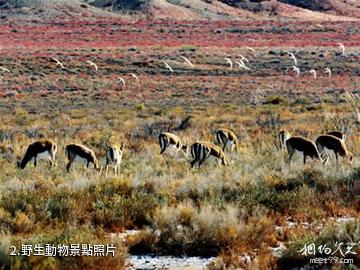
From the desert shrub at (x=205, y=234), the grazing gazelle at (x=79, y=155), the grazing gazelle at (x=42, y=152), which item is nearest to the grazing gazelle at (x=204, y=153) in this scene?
the grazing gazelle at (x=79, y=155)

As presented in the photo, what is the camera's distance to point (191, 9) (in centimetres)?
11231

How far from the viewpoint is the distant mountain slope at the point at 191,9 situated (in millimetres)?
102500

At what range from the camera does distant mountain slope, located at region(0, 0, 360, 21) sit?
102m

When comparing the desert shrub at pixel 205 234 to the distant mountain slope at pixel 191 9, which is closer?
the desert shrub at pixel 205 234

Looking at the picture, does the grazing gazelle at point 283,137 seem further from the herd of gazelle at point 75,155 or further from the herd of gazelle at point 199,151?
the herd of gazelle at point 75,155

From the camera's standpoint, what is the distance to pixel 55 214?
32.3 feet

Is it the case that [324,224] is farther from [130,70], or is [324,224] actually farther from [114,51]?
[114,51]

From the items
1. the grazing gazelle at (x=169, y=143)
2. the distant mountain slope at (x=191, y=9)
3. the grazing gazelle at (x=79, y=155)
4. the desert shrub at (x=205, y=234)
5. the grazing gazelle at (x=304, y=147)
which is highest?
the desert shrub at (x=205, y=234)

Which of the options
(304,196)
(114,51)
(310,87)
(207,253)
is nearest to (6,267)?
(207,253)

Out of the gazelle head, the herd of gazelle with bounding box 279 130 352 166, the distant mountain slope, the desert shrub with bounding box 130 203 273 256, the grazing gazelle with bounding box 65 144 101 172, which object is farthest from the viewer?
the distant mountain slope

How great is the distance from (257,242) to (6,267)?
304cm
